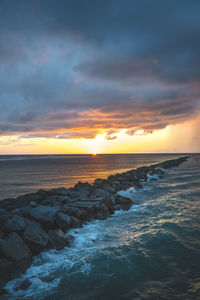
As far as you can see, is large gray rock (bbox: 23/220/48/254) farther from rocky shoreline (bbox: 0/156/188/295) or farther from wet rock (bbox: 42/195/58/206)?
wet rock (bbox: 42/195/58/206)

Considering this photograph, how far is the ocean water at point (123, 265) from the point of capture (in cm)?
549

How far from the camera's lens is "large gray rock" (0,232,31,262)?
21.0 ft

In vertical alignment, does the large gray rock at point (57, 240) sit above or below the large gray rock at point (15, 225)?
below

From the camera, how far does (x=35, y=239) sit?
7.69 metres

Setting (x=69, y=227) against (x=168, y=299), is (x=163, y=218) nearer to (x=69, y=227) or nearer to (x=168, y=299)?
(x=69, y=227)

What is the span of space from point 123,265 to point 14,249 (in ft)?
13.0

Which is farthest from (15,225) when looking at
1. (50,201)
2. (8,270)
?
(50,201)

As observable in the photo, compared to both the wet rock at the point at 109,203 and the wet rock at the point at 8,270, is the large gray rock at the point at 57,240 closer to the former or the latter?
the wet rock at the point at 8,270

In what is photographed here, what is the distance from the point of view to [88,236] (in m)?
9.35

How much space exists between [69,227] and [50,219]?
128 centimetres

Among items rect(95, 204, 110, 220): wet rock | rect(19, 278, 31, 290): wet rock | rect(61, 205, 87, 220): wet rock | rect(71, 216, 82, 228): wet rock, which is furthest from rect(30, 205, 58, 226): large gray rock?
rect(19, 278, 31, 290): wet rock

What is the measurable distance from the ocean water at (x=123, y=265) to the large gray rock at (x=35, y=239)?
37cm

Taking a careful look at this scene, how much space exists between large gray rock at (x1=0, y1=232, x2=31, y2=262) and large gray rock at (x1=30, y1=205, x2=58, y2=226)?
8.02ft

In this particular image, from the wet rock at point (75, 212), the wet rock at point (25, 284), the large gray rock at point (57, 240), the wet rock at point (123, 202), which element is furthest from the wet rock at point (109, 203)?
the wet rock at point (25, 284)
